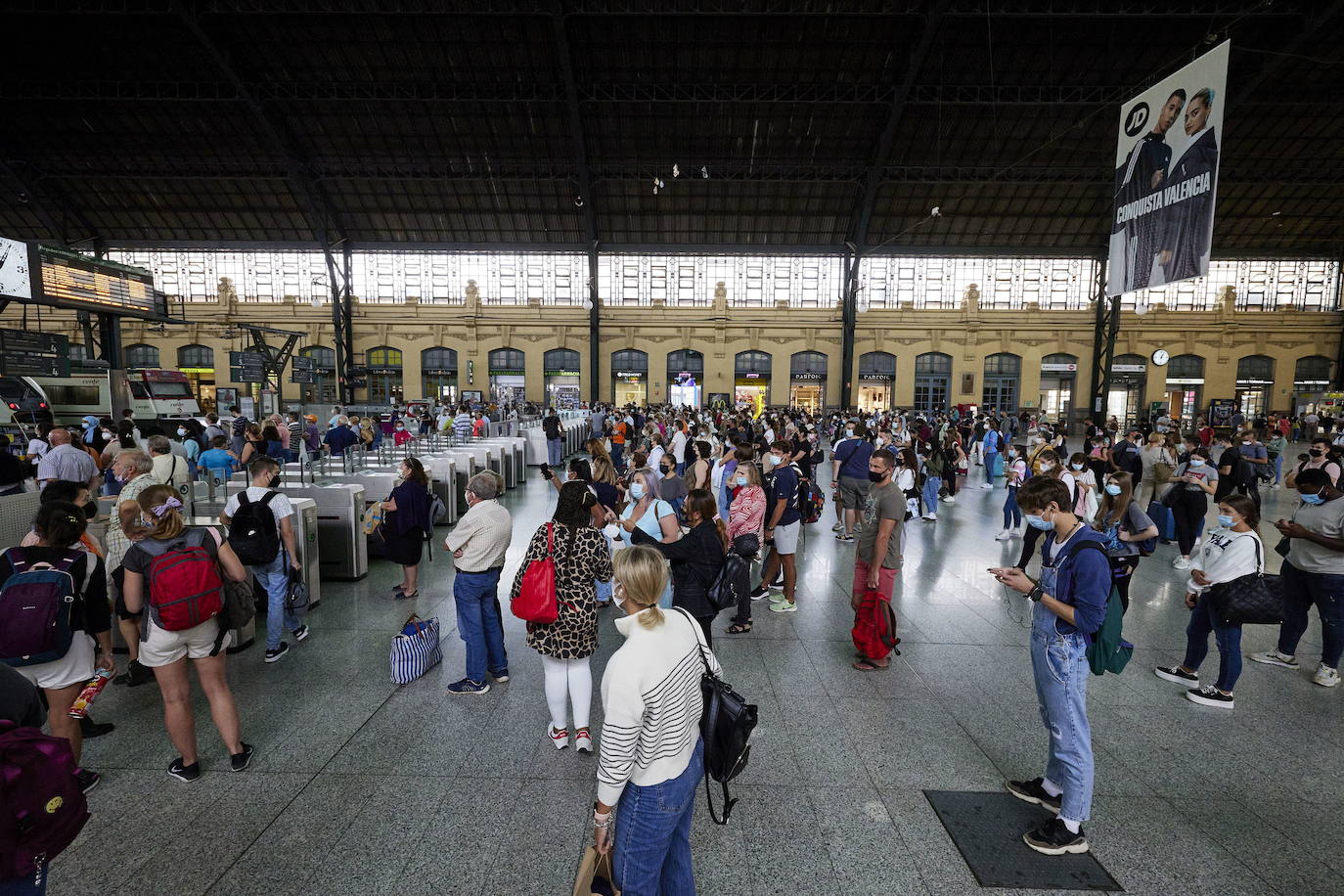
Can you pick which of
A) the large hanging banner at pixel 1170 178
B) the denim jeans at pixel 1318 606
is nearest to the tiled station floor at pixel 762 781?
the denim jeans at pixel 1318 606

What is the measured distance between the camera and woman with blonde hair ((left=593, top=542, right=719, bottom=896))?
6.64 feet

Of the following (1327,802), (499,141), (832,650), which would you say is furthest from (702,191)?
(1327,802)

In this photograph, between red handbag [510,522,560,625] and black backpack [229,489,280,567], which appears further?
black backpack [229,489,280,567]

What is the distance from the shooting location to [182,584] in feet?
10.5

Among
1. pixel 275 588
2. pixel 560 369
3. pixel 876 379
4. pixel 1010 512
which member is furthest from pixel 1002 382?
pixel 275 588

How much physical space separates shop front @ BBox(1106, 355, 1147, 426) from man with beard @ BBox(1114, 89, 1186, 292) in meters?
30.9

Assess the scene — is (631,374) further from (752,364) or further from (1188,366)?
(1188,366)

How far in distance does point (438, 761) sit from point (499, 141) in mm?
27679

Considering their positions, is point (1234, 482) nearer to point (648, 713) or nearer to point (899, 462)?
point (899, 462)

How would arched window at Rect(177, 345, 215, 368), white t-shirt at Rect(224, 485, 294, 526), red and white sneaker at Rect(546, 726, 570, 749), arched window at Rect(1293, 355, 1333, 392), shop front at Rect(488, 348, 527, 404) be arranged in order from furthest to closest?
shop front at Rect(488, 348, 527, 404) < arched window at Rect(177, 345, 215, 368) < arched window at Rect(1293, 355, 1333, 392) < white t-shirt at Rect(224, 485, 294, 526) < red and white sneaker at Rect(546, 726, 570, 749)

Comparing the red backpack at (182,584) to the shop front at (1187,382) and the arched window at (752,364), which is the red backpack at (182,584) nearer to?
the arched window at (752,364)

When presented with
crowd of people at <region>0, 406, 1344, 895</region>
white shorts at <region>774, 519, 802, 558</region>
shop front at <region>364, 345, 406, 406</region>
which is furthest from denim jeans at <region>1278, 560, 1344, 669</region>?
shop front at <region>364, 345, 406, 406</region>

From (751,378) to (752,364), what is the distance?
817 mm

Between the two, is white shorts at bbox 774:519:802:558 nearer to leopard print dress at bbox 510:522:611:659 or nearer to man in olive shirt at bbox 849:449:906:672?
man in olive shirt at bbox 849:449:906:672
